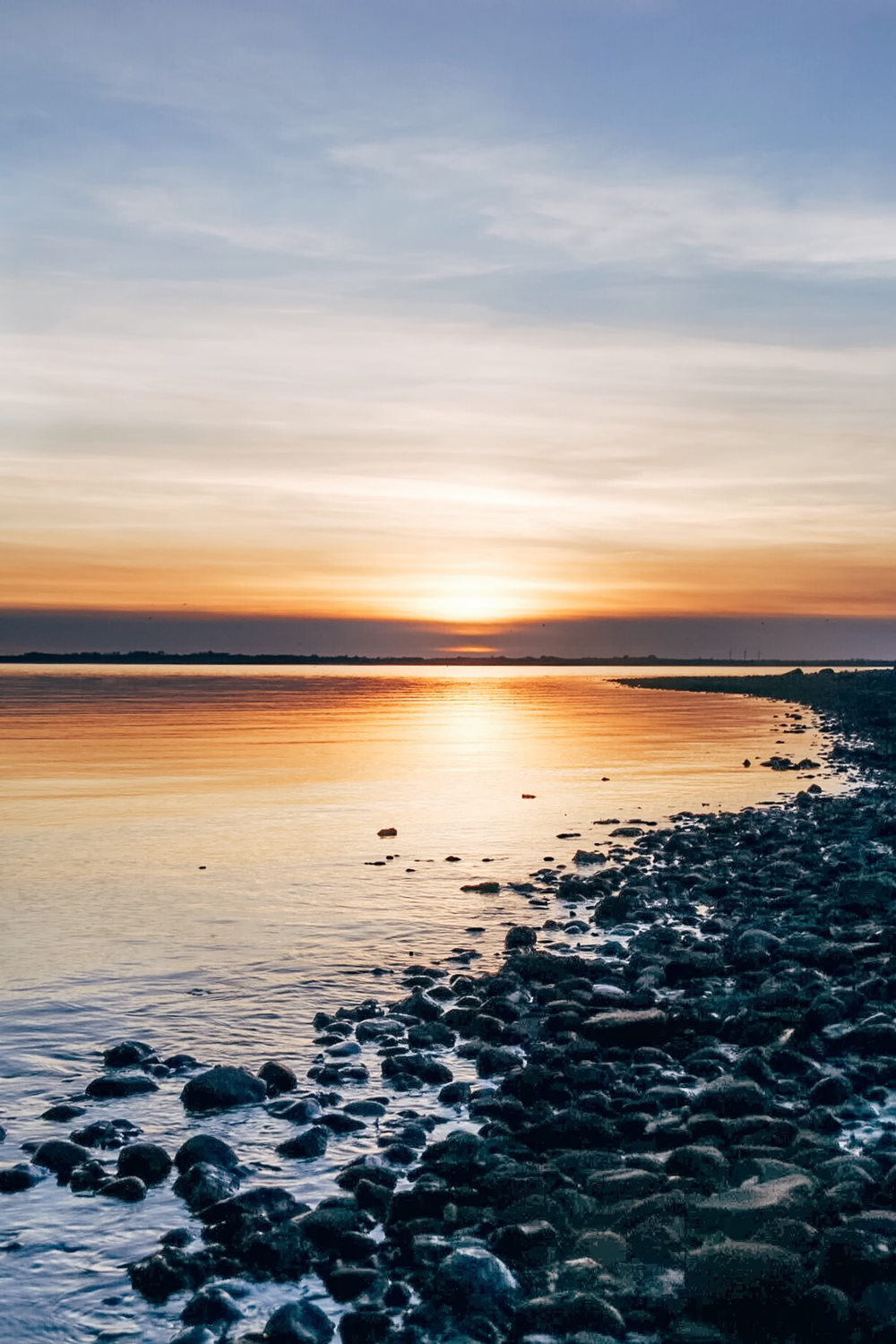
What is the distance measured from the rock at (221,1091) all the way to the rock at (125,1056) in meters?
1.08

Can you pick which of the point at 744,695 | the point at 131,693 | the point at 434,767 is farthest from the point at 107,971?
the point at 744,695

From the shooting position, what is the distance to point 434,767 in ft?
146

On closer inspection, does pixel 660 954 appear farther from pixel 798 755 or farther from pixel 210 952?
pixel 798 755

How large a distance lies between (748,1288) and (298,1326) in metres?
2.64

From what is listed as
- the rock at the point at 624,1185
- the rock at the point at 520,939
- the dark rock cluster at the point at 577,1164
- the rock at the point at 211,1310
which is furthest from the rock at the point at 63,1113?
the rock at the point at 520,939

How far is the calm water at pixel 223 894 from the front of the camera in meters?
7.97

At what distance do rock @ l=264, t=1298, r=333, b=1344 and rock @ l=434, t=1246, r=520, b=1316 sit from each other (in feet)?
2.42

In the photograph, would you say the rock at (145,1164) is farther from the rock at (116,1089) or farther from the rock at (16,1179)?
the rock at (116,1089)

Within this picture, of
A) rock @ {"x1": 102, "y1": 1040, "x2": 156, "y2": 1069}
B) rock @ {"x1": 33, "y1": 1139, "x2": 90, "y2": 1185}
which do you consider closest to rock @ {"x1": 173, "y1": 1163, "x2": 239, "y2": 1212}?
rock @ {"x1": 33, "y1": 1139, "x2": 90, "y2": 1185}

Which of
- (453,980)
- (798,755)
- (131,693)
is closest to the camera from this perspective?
(453,980)

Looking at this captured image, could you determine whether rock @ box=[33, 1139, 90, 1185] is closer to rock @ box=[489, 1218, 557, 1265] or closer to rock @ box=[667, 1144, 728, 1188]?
rock @ box=[489, 1218, 557, 1265]

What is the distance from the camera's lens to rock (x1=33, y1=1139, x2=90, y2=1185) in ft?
28.1

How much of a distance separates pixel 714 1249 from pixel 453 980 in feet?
23.8

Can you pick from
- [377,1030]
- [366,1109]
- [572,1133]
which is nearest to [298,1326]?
[572,1133]
